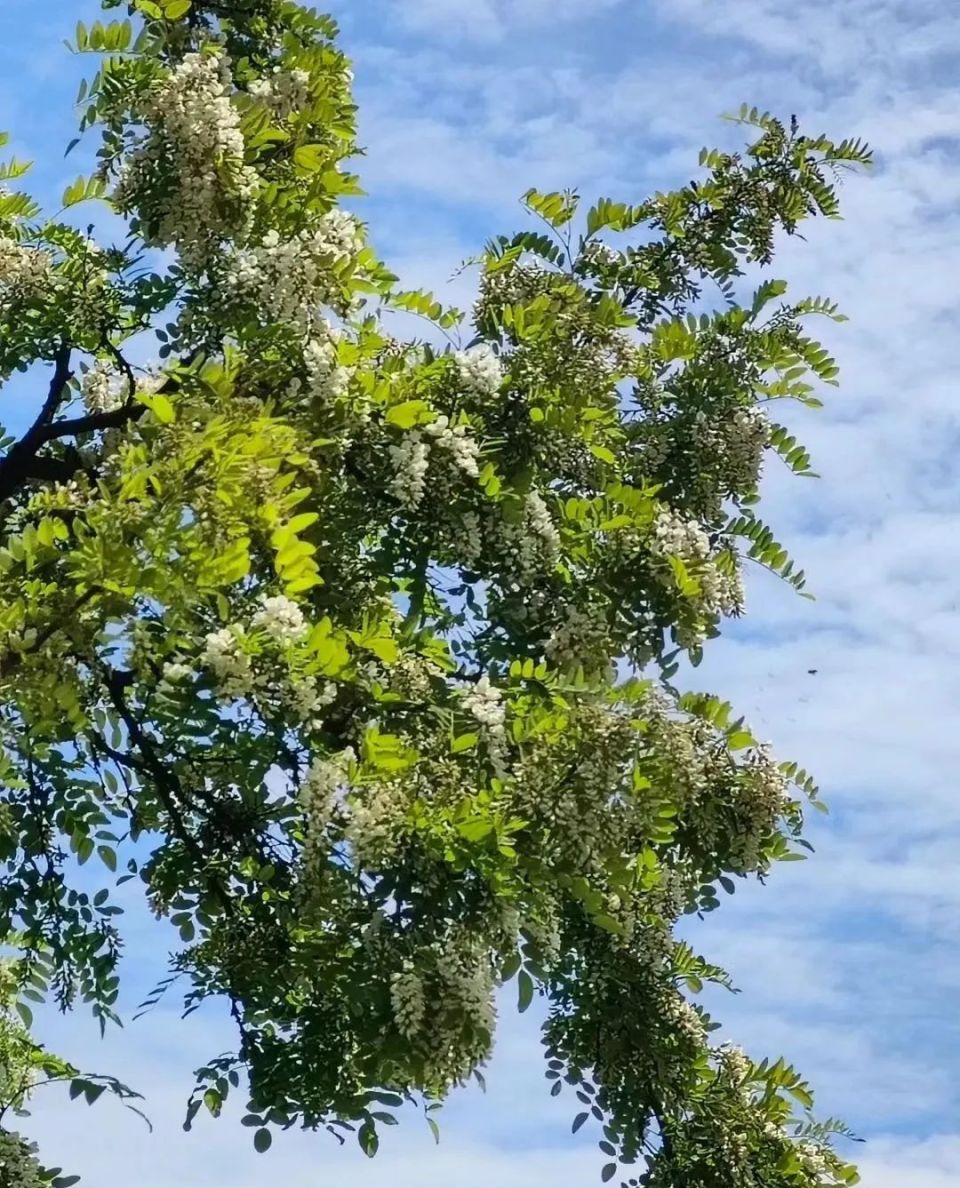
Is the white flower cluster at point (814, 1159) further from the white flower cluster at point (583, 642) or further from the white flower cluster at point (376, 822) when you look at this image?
the white flower cluster at point (376, 822)

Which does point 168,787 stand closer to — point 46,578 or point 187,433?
point 46,578

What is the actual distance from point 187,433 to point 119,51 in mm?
2485

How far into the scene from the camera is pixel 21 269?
7.43 metres

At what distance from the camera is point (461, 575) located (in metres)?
7.00

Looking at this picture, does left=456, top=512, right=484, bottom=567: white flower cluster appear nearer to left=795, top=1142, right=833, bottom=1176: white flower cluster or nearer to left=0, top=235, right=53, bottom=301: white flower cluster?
left=0, top=235, right=53, bottom=301: white flower cluster

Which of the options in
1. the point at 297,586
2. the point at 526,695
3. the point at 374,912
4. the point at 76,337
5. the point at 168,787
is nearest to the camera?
the point at 297,586

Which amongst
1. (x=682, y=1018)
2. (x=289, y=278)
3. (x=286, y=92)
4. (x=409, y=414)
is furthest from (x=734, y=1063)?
(x=286, y=92)

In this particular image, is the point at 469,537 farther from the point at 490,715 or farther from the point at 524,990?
the point at 524,990

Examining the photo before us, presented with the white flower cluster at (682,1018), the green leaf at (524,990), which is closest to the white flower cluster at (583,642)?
the green leaf at (524,990)

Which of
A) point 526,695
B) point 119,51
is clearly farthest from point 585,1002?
point 119,51

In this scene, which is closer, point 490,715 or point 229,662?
point 229,662

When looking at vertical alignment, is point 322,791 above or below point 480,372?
below

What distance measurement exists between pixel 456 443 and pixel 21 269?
2.60 meters


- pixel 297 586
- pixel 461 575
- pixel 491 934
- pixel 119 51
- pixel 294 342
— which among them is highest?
pixel 119 51
